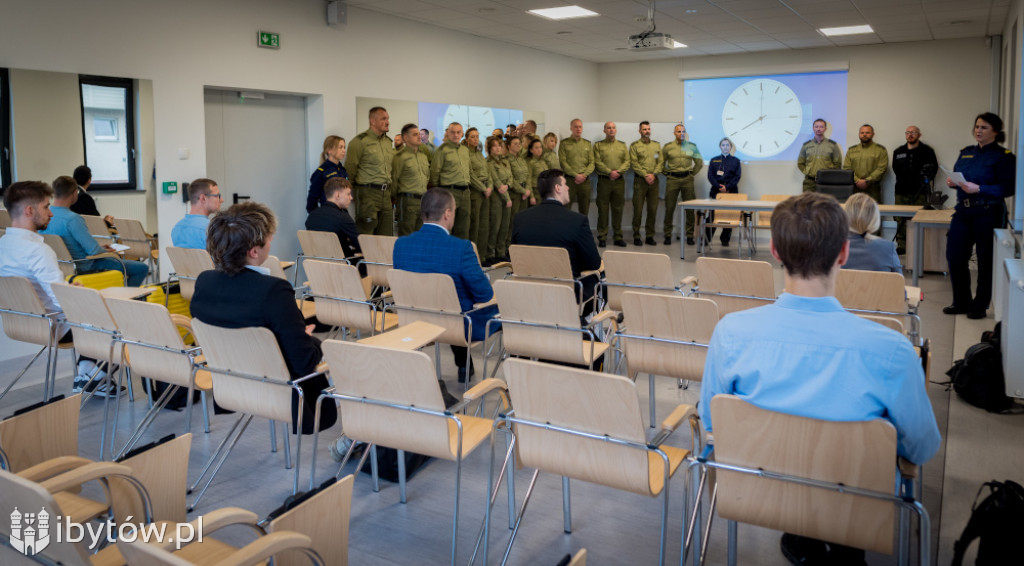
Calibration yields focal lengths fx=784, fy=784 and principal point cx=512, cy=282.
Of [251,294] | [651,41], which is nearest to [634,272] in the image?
[251,294]

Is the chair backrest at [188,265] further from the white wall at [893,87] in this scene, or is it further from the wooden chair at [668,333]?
the white wall at [893,87]

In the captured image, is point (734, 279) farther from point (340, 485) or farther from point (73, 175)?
point (73, 175)

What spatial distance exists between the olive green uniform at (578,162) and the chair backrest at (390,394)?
9479 millimetres

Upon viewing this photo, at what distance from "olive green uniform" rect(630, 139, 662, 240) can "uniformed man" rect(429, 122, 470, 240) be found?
143 inches

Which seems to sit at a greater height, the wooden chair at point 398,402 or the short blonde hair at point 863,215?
the short blonde hair at point 863,215

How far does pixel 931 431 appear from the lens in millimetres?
2047

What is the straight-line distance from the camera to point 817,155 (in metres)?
12.2

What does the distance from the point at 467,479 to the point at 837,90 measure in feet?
37.6

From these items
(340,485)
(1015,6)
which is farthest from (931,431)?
(1015,6)

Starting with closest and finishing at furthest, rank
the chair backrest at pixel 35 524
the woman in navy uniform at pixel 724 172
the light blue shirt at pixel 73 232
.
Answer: the chair backrest at pixel 35 524
the light blue shirt at pixel 73 232
the woman in navy uniform at pixel 724 172

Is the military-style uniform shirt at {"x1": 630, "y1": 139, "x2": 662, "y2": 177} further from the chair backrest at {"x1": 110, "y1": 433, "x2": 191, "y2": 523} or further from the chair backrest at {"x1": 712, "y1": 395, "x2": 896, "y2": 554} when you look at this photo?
the chair backrest at {"x1": 110, "y1": 433, "x2": 191, "y2": 523}

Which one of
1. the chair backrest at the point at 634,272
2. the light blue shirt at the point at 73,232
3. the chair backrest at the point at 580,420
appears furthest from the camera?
the light blue shirt at the point at 73,232

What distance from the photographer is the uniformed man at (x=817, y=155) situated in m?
12.1

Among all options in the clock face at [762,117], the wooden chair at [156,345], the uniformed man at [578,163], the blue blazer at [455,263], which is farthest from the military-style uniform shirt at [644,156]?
the wooden chair at [156,345]
